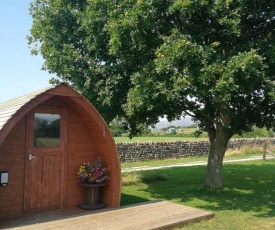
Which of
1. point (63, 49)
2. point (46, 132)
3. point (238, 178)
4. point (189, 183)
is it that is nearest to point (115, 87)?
point (63, 49)

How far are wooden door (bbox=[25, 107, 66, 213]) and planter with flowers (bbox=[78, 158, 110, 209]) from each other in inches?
23.1

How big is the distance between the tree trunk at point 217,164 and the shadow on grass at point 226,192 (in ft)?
1.19

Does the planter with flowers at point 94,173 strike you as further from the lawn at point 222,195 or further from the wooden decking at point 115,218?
the lawn at point 222,195

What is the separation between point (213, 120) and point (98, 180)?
5541 millimetres

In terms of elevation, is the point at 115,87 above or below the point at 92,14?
below

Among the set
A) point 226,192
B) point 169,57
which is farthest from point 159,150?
point 169,57

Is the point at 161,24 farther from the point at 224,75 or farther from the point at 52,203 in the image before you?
the point at 52,203

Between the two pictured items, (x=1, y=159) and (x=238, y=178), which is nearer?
(x=1, y=159)

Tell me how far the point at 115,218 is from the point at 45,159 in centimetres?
244

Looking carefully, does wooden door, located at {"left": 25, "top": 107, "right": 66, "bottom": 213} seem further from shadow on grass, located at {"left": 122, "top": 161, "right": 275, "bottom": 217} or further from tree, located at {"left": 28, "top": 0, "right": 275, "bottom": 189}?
shadow on grass, located at {"left": 122, "top": 161, "right": 275, "bottom": 217}

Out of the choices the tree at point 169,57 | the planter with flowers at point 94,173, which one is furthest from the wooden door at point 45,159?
the tree at point 169,57

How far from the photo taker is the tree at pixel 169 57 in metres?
8.66

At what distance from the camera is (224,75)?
321 inches

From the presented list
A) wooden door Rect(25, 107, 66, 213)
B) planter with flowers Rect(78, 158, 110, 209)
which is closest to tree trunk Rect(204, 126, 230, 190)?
planter with flowers Rect(78, 158, 110, 209)
